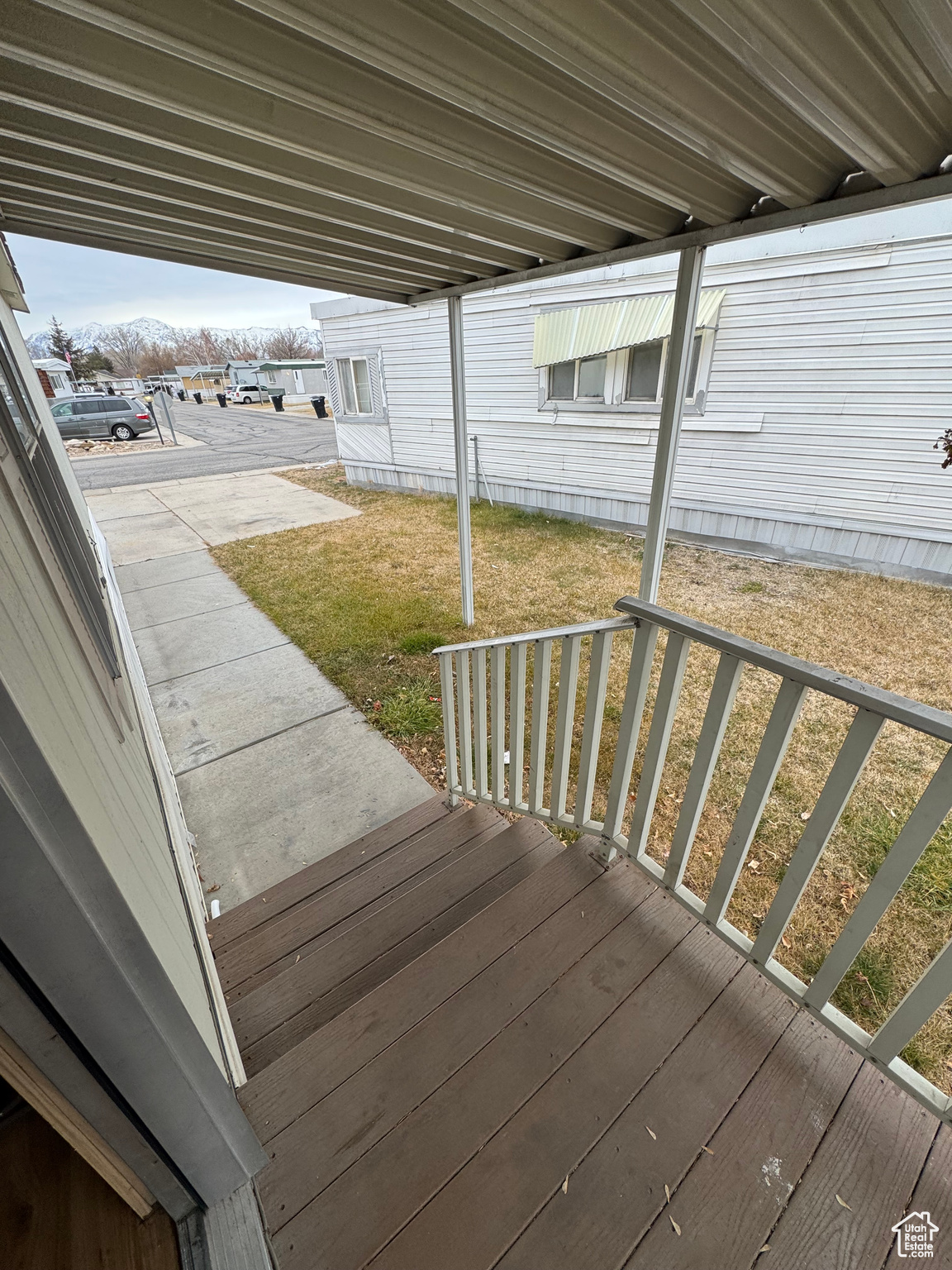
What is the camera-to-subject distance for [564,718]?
1663 millimetres

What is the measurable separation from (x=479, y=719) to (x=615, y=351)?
5496mm

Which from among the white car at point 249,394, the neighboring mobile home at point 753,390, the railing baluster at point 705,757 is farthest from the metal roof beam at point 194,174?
the white car at point 249,394

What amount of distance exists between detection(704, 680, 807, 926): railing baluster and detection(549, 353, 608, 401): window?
6.10 m

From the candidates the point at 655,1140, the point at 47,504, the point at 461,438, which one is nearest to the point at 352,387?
the point at 461,438

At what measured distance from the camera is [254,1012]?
1.51 meters

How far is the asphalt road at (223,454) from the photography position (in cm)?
1180

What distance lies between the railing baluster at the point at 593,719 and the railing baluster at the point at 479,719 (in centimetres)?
46

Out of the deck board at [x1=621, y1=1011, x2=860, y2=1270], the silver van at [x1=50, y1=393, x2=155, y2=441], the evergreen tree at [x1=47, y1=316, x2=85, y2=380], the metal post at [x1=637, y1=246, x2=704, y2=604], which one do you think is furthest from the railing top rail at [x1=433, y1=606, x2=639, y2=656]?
the evergreen tree at [x1=47, y1=316, x2=85, y2=380]

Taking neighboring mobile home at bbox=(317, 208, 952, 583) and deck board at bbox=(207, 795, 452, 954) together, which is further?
neighboring mobile home at bbox=(317, 208, 952, 583)

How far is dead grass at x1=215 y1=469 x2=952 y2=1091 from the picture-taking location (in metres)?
2.06

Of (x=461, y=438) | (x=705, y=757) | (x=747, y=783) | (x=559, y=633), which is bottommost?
(x=747, y=783)

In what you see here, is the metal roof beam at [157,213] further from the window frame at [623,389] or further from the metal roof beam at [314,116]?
the window frame at [623,389]

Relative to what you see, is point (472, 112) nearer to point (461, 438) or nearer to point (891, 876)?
point (891, 876)

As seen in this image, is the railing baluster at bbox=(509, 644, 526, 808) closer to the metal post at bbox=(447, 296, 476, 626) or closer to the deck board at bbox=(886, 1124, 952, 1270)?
the deck board at bbox=(886, 1124, 952, 1270)
